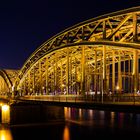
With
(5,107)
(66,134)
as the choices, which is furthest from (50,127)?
(5,107)

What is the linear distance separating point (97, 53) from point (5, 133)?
18703 millimetres

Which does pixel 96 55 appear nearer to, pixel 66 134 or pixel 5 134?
pixel 66 134

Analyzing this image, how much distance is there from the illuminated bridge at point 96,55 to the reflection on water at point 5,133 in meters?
9.06

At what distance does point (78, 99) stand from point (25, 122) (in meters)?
23.3

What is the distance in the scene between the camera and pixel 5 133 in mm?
50375

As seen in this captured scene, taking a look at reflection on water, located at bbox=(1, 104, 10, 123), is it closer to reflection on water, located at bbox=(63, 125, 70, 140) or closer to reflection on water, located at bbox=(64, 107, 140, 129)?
reflection on water, located at bbox=(63, 125, 70, 140)

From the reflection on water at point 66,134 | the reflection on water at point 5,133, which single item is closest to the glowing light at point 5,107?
the reflection on water at point 5,133

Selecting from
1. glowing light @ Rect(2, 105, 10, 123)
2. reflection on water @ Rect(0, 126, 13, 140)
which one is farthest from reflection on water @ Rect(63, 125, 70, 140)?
glowing light @ Rect(2, 105, 10, 123)

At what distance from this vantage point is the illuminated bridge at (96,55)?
3519 centimetres

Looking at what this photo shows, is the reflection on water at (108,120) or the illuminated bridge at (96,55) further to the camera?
the reflection on water at (108,120)

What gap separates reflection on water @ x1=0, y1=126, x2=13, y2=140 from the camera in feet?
155

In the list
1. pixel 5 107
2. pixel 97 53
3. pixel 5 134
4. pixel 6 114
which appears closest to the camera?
pixel 5 134

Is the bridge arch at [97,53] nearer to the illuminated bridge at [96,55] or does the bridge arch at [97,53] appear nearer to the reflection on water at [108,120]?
the illuminated bridge at [96,55]

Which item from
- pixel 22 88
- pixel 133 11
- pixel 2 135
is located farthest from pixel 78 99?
pixel 22 88
